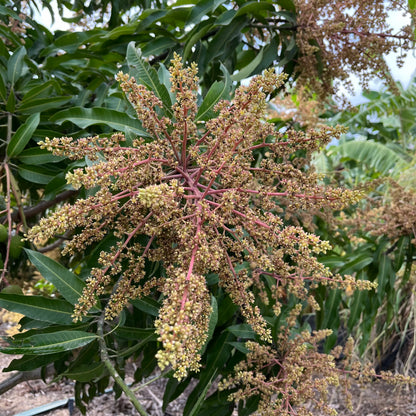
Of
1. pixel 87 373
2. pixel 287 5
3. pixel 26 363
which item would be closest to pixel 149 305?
pixel 87 373

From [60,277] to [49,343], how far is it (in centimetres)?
15

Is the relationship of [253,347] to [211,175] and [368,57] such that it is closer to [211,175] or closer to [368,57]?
[211,175]

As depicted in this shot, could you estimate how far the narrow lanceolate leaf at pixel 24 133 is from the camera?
118cm

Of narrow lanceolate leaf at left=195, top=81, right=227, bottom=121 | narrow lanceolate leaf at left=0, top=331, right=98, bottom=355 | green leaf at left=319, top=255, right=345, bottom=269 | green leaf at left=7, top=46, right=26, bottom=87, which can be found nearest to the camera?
→ narrow lanceolate leaf at left=0, top=331, right=98, bottom=355

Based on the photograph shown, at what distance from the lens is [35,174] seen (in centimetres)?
132

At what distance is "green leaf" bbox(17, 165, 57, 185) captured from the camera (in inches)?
51.5

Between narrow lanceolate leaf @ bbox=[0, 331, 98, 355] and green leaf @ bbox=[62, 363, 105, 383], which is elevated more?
narrow lanceolate leaf @ bbox=[0, 331, 98, 355]

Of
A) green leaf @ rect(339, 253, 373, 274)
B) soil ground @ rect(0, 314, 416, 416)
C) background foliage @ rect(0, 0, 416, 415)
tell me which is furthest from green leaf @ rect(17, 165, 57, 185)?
soil ground @ rect(0, 314, 416, 416)

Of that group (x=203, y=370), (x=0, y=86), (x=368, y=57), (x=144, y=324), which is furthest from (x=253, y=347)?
(x=0, y=86)

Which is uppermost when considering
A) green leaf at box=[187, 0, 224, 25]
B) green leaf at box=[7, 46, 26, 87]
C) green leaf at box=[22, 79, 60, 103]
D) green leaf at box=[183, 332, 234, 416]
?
green leaf at box=[187, 0, 224, 25]

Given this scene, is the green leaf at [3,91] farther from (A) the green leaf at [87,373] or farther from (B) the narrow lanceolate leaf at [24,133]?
(A) the green leaf at [87,373]

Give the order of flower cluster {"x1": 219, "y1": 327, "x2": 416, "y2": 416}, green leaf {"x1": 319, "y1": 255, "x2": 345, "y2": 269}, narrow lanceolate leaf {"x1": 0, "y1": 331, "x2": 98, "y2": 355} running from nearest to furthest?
narrow lanceolate leaf {"x1": 0, "y1": 331, "x2": 98, "y2": 355}
flower cluster {"x1": 219, "y1": 327, "x2": 416, "y2": 416}
green leaf {"x1": 319, "y1": 255, "x2": 345, "y2": 269}

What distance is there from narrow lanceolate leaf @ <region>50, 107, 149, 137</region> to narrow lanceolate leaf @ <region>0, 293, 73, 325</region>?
1.47ft

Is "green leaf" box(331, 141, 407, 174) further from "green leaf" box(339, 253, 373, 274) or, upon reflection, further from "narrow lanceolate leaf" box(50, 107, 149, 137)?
"narrow lanceolate leaf" box(50, 107, 149, 137)
